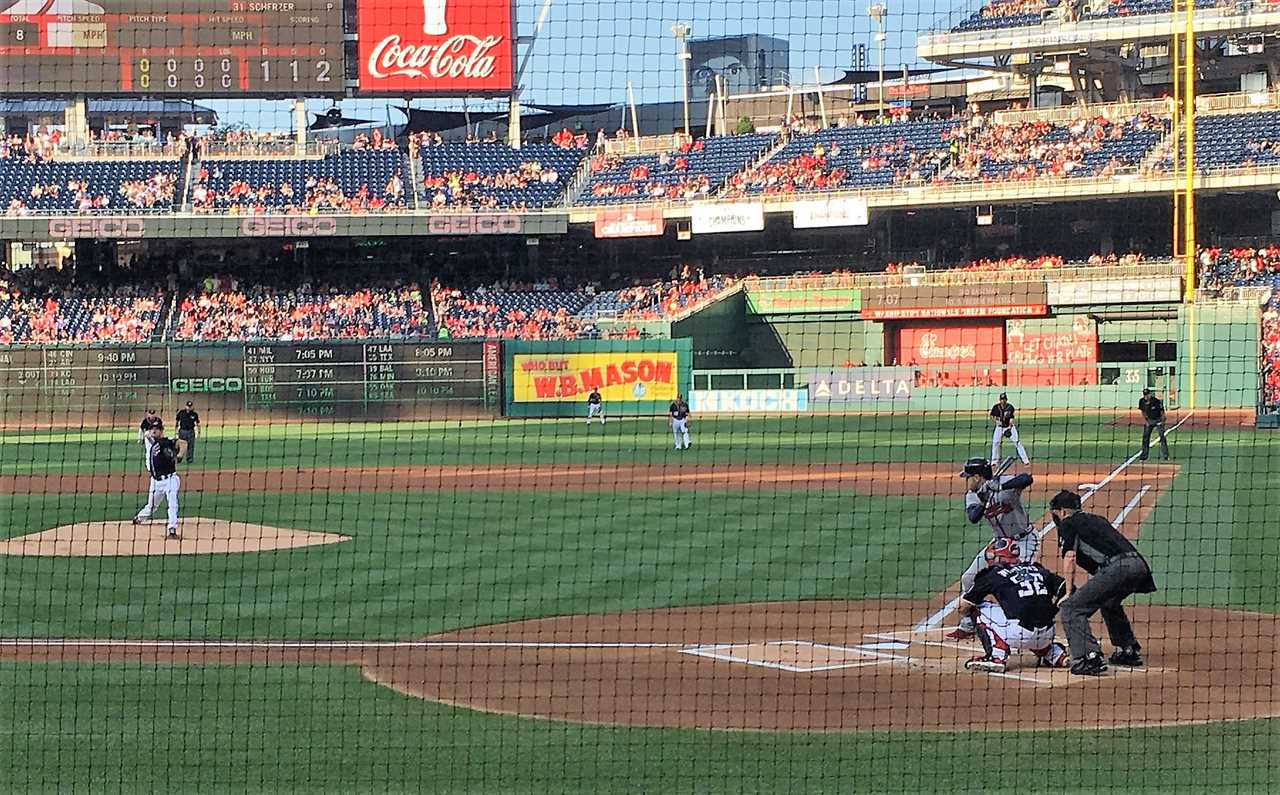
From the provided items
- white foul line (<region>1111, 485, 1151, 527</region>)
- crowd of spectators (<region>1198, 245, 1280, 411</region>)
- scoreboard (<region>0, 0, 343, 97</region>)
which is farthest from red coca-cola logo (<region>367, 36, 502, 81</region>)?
white foul line (<region>1111, 485, 1151, 527</region>)

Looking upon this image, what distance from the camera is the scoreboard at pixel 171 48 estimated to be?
172 feet

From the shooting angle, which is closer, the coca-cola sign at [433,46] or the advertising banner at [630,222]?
the advertising banner at [630,222]

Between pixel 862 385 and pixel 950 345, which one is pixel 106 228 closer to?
pixel 862 385

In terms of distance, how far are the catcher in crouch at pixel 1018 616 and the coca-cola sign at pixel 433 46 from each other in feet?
145

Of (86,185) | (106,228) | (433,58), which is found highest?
(433,58)

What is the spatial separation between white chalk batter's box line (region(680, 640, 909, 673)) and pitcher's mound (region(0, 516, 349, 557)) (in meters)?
7.50

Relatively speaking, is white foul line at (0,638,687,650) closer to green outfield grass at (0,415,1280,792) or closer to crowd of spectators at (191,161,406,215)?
green outfield grass at (0,415,1280,792)

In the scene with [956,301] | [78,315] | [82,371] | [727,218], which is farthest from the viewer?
[78,315]

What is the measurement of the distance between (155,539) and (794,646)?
31.4 ft

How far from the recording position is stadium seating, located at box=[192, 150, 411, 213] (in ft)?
174

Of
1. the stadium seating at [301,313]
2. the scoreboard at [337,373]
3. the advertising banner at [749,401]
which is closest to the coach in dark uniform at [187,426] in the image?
the scoreboard at [337,373]

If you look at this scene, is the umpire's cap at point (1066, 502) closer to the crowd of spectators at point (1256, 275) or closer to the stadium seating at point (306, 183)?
the crowd of spectators at point (1256, 275)

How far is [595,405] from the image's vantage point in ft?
146

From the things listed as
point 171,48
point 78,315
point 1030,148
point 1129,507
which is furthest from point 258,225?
point 1129,507
